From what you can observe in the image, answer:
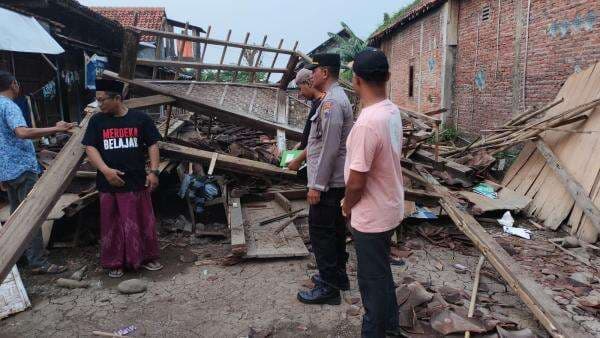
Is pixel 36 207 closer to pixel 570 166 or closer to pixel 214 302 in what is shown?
pixel 214 302

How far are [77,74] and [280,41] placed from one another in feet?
25.6

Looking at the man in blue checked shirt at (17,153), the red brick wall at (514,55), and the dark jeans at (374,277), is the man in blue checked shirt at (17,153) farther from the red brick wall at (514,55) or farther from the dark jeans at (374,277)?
the red brick wall at (514,55)

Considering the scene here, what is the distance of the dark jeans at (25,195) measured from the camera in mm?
3971

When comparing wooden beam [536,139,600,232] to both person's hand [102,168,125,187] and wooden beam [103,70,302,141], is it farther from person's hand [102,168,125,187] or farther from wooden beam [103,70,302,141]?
person's hand [102,168,125,187]

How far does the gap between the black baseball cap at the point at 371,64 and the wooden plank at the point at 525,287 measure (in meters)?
1.99

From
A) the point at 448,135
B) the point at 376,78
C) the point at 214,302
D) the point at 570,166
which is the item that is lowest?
the point at 214,302

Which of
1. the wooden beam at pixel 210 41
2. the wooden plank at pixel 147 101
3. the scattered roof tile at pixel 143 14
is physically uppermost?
the scattered roof tile at pixel 143 14

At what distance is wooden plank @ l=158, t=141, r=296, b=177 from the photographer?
15.9 feet

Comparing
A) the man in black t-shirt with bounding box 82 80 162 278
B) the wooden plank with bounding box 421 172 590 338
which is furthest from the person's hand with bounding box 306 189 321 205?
the man in black t-shirt with bounding box 82 80 162 278

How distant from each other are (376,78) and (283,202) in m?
3.19

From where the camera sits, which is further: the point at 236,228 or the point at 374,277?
the point at 236,228

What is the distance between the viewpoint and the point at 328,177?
124 inches

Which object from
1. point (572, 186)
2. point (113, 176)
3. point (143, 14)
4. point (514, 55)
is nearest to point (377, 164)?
point (113, 176)

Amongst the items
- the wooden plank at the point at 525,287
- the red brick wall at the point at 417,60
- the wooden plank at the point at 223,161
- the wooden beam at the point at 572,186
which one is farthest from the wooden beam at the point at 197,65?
the red brick wall at the point at 417,60
